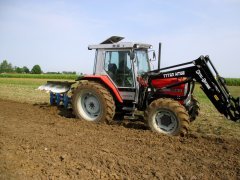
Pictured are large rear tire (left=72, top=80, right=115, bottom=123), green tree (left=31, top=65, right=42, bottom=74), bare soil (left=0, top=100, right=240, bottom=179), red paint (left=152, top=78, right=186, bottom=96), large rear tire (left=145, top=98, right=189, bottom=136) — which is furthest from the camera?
green tree (left=31, top=65, right=42, bottom=74)

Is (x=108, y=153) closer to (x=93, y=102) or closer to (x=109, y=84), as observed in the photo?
(x=109, y=84)

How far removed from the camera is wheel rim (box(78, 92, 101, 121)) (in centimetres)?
932

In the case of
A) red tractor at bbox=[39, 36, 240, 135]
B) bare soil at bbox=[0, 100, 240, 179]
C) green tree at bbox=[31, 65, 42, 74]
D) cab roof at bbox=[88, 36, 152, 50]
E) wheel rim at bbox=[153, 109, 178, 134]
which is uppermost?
green tree at bbox=[31, 65, 42, 74]

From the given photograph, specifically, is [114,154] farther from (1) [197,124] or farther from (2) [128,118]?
(1) [197,124]

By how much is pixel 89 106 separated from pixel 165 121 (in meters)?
2.50

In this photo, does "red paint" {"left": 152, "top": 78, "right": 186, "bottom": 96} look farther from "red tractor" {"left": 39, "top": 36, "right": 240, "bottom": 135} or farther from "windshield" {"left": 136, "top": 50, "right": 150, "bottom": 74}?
"windshield" {"left": 136, "top": 50, "right": 150, "bottom": 74}

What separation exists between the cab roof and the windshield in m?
0.19

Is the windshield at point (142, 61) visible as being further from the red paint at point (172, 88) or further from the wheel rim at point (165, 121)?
the wheel rim at point (165, 121)

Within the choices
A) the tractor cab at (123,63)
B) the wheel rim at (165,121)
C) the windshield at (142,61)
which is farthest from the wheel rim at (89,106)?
the wheel rim at (165,121)

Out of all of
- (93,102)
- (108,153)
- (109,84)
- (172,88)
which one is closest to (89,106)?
(93,102)

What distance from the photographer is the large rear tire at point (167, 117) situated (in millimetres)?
7648

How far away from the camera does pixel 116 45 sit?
8.89m

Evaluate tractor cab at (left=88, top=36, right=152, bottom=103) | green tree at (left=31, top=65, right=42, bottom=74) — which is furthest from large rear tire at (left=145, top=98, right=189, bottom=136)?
green tree at (left=31, top=65, right=42, bottom=74)

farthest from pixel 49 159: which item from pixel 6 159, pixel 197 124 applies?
pixel 197 124
